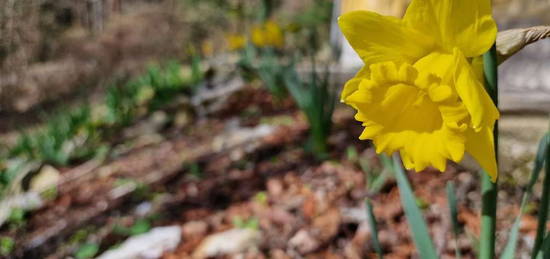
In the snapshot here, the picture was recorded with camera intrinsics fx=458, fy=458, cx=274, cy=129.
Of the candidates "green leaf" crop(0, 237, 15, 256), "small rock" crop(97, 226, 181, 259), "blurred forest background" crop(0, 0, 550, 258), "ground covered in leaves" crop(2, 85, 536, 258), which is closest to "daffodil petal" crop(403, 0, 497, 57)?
"ground covered in leaves" crop(2, 85, 536, 258)

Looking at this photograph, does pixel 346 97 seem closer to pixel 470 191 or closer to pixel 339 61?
pixel 470 191

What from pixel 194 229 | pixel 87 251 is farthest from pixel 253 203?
pixel 87 251

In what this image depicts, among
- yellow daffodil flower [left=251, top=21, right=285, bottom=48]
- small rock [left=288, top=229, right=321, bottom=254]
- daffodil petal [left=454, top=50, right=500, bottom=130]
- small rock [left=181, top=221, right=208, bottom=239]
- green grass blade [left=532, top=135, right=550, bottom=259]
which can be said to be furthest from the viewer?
yellow daffodil flower [left=251, top=21, right=285, bottom=48]

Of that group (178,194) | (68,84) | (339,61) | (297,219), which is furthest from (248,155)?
(68,84)

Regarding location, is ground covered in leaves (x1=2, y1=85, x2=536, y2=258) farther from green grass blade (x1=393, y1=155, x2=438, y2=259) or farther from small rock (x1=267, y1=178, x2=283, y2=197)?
green grass blade (x1=393, y1=155, x2=438, y2=259)

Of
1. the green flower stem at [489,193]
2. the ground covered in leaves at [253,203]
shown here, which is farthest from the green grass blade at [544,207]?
the ground covered in leaves at [253,203]

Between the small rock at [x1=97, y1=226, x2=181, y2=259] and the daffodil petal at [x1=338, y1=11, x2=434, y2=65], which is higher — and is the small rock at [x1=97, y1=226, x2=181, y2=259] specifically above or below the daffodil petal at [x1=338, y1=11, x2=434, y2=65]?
below

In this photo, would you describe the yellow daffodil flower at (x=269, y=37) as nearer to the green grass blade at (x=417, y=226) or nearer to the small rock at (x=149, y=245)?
the small rock at (x=149, y=245)

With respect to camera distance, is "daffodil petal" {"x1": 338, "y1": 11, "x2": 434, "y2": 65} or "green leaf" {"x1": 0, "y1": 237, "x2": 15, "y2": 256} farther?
"green leaf" {"x1": 0, "y1": 237, "x2": 15, "y2": 256}

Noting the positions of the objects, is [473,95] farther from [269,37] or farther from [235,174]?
[269,37]
